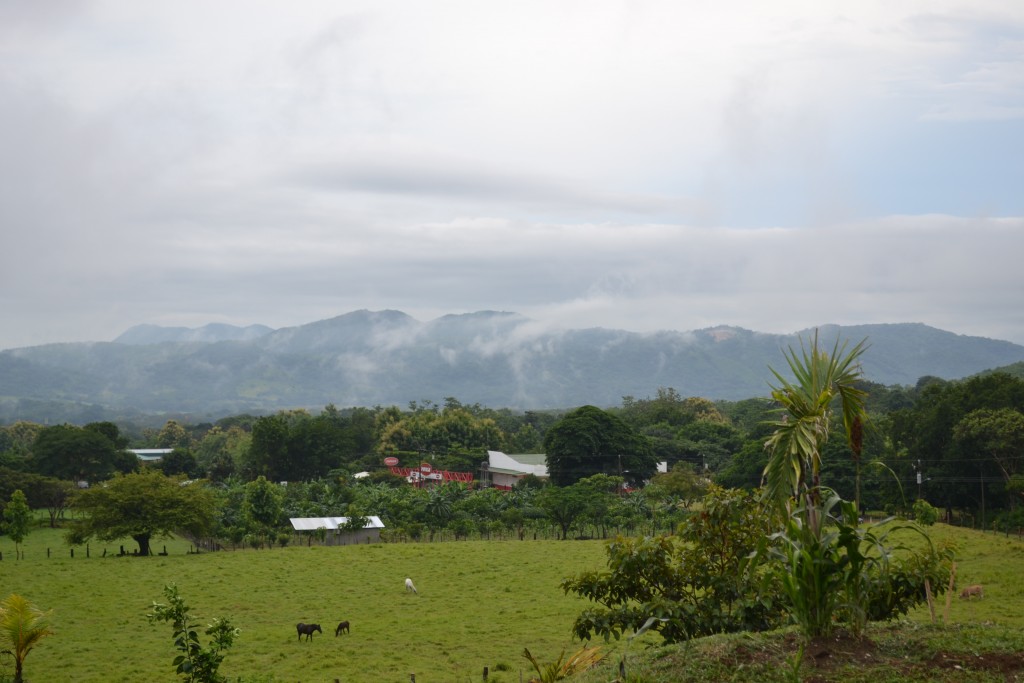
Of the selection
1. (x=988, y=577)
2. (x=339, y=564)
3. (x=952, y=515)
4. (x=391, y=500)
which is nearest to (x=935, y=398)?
(x=952, y=515)

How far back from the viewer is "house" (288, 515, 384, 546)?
46750 mm

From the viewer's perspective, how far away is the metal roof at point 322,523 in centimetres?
4700

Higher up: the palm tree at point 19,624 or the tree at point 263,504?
the palm tree at point 19,624

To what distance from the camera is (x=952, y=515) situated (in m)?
46.9

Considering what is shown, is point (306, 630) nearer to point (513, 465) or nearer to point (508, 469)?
point (508, 469)

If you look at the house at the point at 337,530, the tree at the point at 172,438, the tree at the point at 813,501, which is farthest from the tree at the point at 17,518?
the tree at the point at 172,438

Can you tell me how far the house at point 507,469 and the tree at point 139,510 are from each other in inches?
1167

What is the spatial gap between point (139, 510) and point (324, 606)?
57.5 ft

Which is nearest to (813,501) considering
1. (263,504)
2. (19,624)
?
(19,624)

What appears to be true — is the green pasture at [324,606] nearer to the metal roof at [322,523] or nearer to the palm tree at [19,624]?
the palm tree at [19,624]

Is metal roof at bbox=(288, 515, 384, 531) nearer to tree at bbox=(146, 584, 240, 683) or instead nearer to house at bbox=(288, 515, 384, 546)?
house at bbox=(288, 515, 384, 546)

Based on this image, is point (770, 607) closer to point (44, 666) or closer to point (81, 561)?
point (44, 666)

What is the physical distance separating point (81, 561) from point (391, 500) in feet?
55.8

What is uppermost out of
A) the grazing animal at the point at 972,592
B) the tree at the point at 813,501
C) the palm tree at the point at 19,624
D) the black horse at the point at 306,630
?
the tree at the point at 813,501
